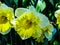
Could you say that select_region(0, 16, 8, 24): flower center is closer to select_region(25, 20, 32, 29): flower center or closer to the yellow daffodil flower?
the yellow daffodil flower

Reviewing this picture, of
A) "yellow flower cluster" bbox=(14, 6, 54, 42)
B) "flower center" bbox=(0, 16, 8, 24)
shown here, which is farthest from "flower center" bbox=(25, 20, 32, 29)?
"flower center" bbox=(0, 16, 8, 24)

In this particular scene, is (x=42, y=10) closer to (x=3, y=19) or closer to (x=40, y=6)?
(x=40, y=6)

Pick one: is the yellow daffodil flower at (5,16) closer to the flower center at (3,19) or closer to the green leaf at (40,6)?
the flower center at (3,19)

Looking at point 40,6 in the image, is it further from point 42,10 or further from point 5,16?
point 5,16

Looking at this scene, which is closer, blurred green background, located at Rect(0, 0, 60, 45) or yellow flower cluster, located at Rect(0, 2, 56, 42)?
yellow flower cluster, located at Rect(0, 2, 56, 42)

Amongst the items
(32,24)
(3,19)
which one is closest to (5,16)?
(3,19)

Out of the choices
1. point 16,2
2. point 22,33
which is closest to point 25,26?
point 22,33

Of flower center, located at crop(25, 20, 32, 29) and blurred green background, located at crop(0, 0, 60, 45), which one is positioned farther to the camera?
blurred green background, located at crop(0, 0, 60, 45)

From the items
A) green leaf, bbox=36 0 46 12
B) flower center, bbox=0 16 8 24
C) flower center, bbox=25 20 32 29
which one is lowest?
Answer: flower center, bbox=0 16 8 24

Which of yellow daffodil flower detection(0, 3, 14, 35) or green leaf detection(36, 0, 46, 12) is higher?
green leaf detection(36, 0, 46, 12)

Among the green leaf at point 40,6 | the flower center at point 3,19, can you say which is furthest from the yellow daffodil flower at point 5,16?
the green leaf at point 40,6

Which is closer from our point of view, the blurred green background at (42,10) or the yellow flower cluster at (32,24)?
the yellow flower cluster at (32,24)

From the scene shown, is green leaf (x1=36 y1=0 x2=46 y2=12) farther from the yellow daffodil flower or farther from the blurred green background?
the yellow daffodil flower

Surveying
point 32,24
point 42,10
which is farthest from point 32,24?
point 42,10
